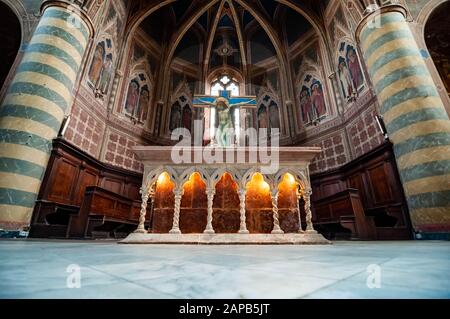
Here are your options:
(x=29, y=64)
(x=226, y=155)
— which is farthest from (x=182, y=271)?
(x=29, y=64)

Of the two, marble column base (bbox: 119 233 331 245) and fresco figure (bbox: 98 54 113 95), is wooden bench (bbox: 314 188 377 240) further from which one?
fresco figure (bbox: 98 54 113 95)

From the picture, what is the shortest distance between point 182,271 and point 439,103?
7561mm

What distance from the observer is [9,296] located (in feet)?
2.02

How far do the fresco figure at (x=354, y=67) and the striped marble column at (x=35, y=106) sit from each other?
11155mm

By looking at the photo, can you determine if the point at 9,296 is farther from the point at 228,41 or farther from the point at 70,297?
the point at 228,41

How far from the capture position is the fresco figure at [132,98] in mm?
11763

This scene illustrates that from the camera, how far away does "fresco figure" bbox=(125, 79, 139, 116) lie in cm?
1176

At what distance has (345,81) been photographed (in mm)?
10703

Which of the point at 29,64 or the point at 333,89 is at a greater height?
the point at 333,89

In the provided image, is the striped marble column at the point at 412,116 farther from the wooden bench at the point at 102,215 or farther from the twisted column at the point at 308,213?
the wooden bench at the point at 102,215

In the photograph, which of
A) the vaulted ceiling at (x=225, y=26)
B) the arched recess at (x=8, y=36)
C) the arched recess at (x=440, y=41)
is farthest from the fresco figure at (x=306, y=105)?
the arched recess at (x=8, y=36)

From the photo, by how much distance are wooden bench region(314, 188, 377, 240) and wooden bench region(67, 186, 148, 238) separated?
6.77m

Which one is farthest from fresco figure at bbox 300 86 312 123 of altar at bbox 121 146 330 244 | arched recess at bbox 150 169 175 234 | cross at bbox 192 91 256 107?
arched recess at bbox 150 169 175 234

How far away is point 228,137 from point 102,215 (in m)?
4.00
